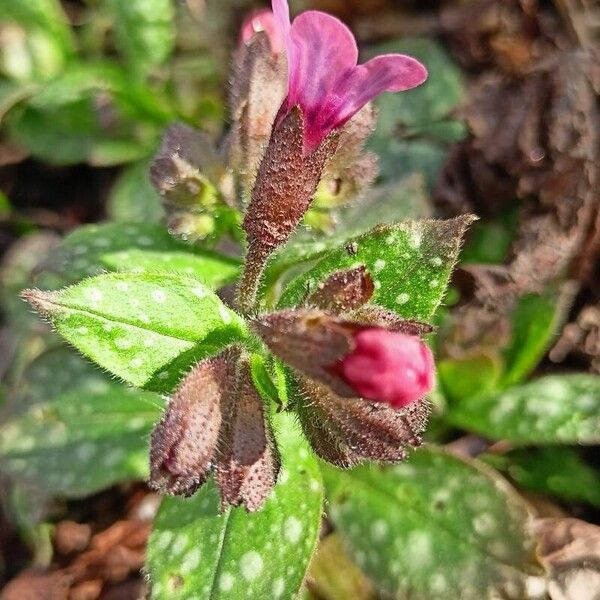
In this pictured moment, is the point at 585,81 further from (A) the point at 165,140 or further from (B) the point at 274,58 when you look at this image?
(A) the point at 165,140

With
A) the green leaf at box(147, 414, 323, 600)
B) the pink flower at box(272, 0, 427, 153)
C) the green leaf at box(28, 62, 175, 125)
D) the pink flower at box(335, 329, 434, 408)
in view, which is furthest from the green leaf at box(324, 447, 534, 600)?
the green leaf at box(28, 62, 175, 125)

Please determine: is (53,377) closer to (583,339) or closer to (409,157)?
(409,157)

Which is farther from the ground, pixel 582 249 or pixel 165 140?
pixel 165 140

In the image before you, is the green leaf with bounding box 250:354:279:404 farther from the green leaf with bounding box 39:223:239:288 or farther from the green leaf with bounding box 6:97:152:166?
the green leaf with bounding box 6:97:152:166

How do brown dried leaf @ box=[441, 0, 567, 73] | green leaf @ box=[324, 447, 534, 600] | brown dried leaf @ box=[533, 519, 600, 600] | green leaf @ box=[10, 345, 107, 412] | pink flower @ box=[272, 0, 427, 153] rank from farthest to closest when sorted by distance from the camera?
brown dried leaf @ box=[441, 0, 567, 73] < green leaf @ box=[10, 345, 107, 412] < brown dried leaf @ box=[533, 519, 600, 600] < green leaf @ box=[324, 447, 534, 600] < pink flower @ box=[272, 0, 427, 153]

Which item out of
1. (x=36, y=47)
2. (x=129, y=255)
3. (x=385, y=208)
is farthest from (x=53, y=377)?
(x=36, y=47)

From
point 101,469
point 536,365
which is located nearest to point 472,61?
point 536,365
